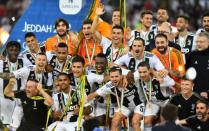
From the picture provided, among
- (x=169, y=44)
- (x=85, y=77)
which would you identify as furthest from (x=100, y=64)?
(x=169, y=44)

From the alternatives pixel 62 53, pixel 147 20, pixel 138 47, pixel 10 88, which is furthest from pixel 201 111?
pixel 10 88

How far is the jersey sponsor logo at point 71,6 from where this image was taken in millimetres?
23656

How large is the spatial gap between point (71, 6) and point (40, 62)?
2.75 metres

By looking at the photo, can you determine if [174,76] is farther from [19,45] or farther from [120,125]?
[19,45]

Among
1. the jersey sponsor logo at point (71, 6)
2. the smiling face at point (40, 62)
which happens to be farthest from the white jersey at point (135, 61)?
the jersey sponsor logo at point (71, 6)

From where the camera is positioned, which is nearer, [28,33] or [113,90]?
[113,90]

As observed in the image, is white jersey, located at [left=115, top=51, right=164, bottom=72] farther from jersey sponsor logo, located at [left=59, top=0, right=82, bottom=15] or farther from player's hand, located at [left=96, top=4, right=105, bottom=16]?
jersey sponsor logo, located at [left=59, top=0, right=82, bottom=15]

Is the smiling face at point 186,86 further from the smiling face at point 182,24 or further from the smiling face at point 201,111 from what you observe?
the smiling face at point 182,24

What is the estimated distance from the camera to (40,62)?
Result: 69.7ft

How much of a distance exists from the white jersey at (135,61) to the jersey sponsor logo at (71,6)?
102 inches

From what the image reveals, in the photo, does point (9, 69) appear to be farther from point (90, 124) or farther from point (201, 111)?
point (201, 111)

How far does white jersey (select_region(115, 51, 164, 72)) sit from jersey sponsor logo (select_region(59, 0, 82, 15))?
2585 mm

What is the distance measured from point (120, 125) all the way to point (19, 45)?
260 centimetres

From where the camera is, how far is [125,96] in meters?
20.8
